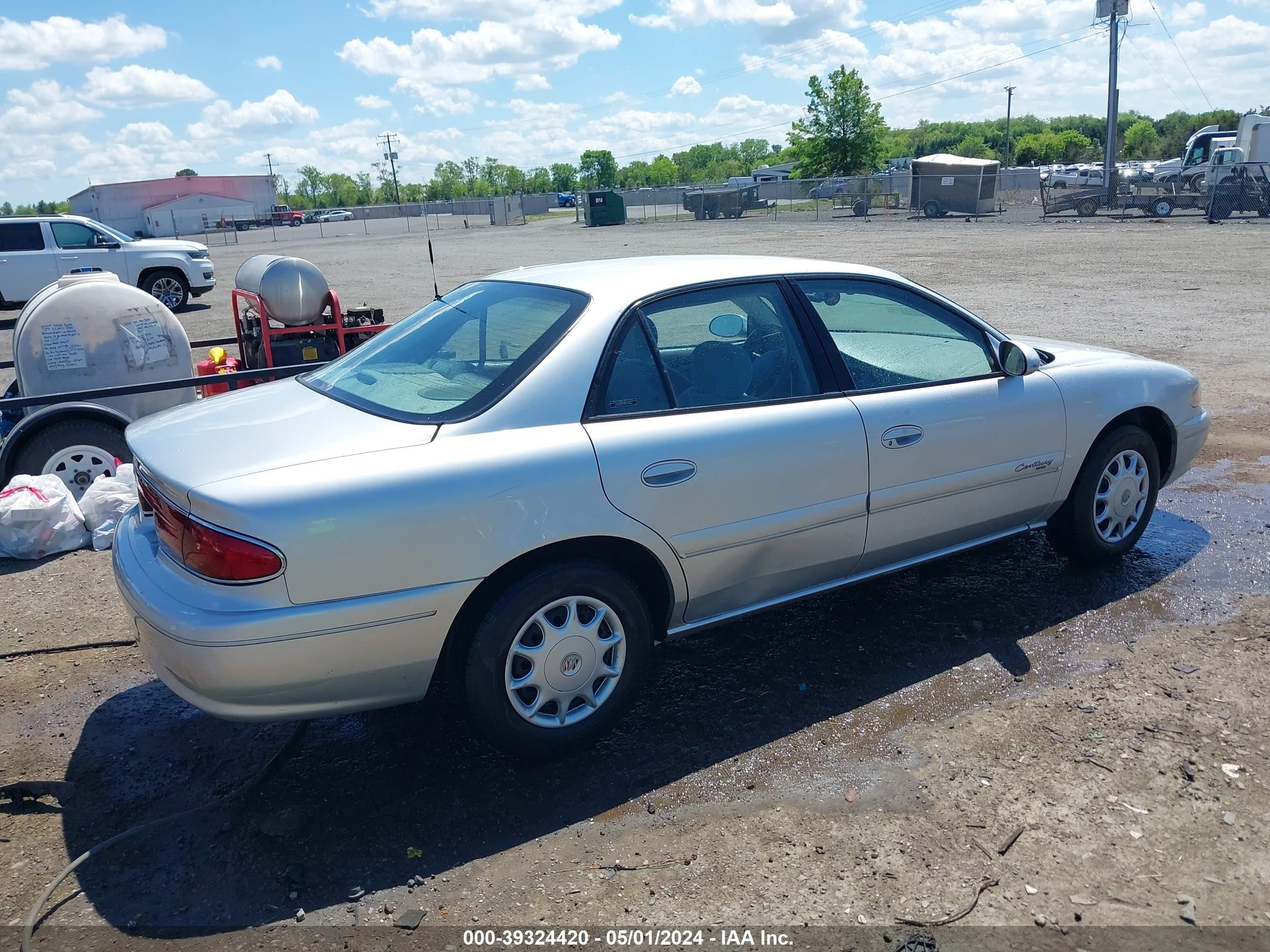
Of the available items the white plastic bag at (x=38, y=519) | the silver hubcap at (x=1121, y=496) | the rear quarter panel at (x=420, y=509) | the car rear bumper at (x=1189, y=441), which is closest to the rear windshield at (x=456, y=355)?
the rear quarter panel at (x=420, y=509)

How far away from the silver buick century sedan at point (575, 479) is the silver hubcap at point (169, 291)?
16739 mm

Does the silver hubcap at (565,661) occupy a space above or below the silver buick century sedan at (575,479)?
below

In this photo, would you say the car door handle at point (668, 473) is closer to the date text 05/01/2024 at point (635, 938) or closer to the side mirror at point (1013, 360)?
the date text 05/01/2024 at point (635, 938)

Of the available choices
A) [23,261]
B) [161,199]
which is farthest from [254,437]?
[161,199]

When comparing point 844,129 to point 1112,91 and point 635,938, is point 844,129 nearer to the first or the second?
point 1112,91

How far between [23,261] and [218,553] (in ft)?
59.3

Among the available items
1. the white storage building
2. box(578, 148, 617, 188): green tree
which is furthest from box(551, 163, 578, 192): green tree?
the white storage building

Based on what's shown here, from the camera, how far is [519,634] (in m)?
3.23

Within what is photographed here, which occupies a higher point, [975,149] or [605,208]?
[975,149]

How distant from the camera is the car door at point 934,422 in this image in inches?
158

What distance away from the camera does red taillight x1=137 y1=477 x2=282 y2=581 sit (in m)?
A: 2.85

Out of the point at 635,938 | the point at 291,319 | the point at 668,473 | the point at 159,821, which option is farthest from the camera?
the point at 291,319

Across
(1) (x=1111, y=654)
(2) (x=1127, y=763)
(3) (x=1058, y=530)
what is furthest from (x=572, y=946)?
(3) (x=1058, y=530)

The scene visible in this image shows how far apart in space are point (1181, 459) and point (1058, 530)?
872 millimetres
